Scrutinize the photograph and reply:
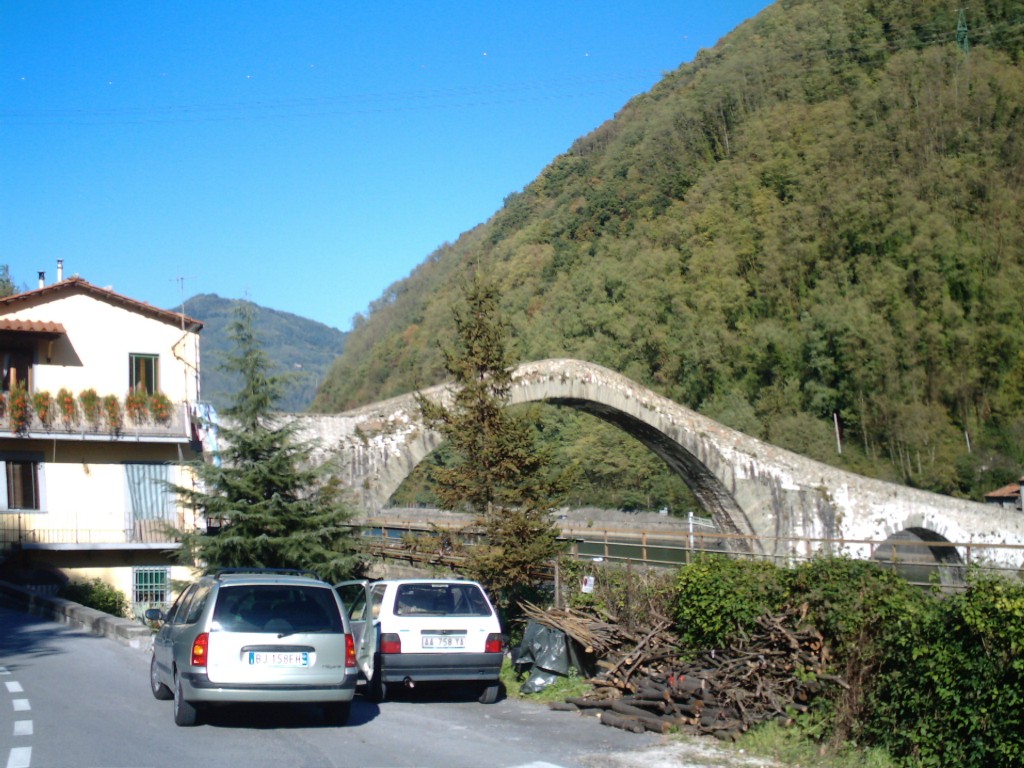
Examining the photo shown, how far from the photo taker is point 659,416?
30703 mm

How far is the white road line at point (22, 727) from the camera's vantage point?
26.8ft

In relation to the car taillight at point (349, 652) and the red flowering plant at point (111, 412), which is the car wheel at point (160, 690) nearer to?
the car taillight at point (349, 652)

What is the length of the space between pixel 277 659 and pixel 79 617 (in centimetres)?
958

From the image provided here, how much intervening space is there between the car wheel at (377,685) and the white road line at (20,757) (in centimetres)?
355

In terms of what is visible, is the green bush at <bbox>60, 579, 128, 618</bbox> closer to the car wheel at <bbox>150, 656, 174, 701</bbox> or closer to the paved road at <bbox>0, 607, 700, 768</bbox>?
the paved road at <bbox>0, 607, 700, 768</bbox>

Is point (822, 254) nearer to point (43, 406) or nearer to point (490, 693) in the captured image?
point (43, 406)

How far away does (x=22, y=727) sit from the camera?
841 cm

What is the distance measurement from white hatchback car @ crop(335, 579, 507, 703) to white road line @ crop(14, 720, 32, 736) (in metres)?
2.97

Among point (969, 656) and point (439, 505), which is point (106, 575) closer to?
point (439, 505)

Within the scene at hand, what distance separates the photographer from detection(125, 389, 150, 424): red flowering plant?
25672mm

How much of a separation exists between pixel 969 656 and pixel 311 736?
491 cm

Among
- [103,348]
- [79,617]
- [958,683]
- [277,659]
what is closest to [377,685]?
[277,659]

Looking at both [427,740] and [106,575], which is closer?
[427,740]

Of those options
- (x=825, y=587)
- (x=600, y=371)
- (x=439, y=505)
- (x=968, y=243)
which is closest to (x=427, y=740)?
(x=825, y=587)
